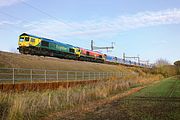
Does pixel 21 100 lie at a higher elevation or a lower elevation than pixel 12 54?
lower

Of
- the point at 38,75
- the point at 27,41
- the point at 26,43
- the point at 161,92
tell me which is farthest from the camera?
the point at 27,41

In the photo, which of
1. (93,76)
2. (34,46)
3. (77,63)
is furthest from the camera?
(77,63)

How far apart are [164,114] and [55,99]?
6662mm

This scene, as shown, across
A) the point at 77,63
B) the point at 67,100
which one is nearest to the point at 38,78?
the point at 67,100

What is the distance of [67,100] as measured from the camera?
17.2m

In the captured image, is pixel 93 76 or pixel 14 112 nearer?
pixel 14 112

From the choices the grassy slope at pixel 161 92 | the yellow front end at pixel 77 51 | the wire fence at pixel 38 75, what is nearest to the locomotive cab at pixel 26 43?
the wire fence at pixel 38 75

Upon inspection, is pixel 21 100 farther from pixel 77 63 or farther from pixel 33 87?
pixel 77 63

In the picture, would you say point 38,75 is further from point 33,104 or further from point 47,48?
point 47,48

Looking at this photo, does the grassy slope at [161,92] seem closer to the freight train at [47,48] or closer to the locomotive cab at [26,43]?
the freight train at [47,48]

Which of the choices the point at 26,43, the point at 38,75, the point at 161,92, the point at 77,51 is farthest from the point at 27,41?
the point at 161,92

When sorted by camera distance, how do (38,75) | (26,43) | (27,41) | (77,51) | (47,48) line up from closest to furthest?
(38,75) → (26,43) → (27,41) → (47,48) → (77,51)

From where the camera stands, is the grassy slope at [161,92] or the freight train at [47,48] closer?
the grassy slope at [161,92]

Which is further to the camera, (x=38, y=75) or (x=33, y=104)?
(x=38, y=75)
